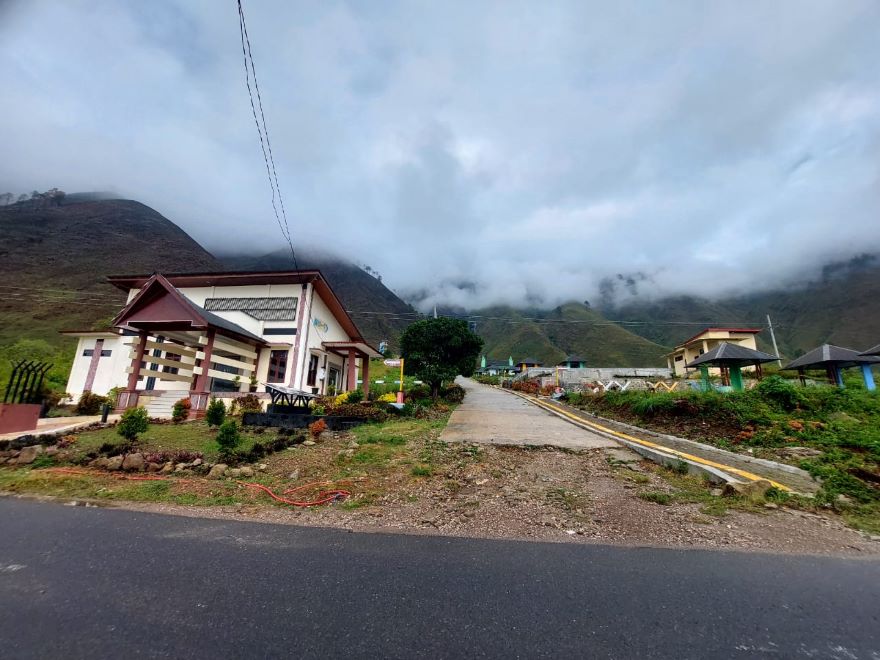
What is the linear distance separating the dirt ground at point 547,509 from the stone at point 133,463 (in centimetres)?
195

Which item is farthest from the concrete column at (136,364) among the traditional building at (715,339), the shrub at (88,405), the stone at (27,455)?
the traditional building at (715,339)

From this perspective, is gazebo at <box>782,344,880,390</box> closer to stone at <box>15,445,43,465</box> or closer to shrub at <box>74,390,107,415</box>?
stone at <box>15,445,43,465</box>

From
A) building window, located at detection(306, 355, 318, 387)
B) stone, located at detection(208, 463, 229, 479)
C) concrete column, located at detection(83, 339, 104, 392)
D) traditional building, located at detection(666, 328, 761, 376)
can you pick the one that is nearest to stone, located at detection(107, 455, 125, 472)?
stone, located at detection(208, 463, 229, 479)

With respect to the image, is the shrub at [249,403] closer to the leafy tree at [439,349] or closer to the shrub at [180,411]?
the shrub at [180,411]

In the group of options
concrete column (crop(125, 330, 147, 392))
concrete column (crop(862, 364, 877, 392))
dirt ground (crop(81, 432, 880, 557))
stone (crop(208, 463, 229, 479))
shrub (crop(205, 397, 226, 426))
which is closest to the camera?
dirt ground (crop(81, 432, 880, 557))

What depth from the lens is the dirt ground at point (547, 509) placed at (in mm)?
3729

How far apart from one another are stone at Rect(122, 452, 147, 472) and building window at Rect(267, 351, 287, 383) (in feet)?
39.8

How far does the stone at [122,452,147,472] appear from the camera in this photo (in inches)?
244

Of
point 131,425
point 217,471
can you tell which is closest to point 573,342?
point 131,425

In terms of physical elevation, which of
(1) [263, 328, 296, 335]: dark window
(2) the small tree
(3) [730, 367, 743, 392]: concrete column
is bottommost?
(2) the small tree

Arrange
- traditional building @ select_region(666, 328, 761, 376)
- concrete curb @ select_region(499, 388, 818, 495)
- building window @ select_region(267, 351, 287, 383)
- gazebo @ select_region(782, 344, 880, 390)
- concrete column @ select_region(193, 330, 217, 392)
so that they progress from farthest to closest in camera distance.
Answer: traditional building @ select_region(666, 328, 761, 376)
building window @ select_region(267, 351, 287, 383)
concrete column @ select_region(193, 330, 217, 392)
gazebo @ select_region(782, 344, 880, 390)
concrete curb @ select_region(499, 388, 818, 495)

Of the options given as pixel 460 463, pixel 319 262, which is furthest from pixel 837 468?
pixel 319 262

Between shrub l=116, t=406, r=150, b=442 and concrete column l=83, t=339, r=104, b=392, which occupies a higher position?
concrete column l=83, t=339, r=104, b=392

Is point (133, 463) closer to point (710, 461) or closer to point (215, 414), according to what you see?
point (215, 414)
